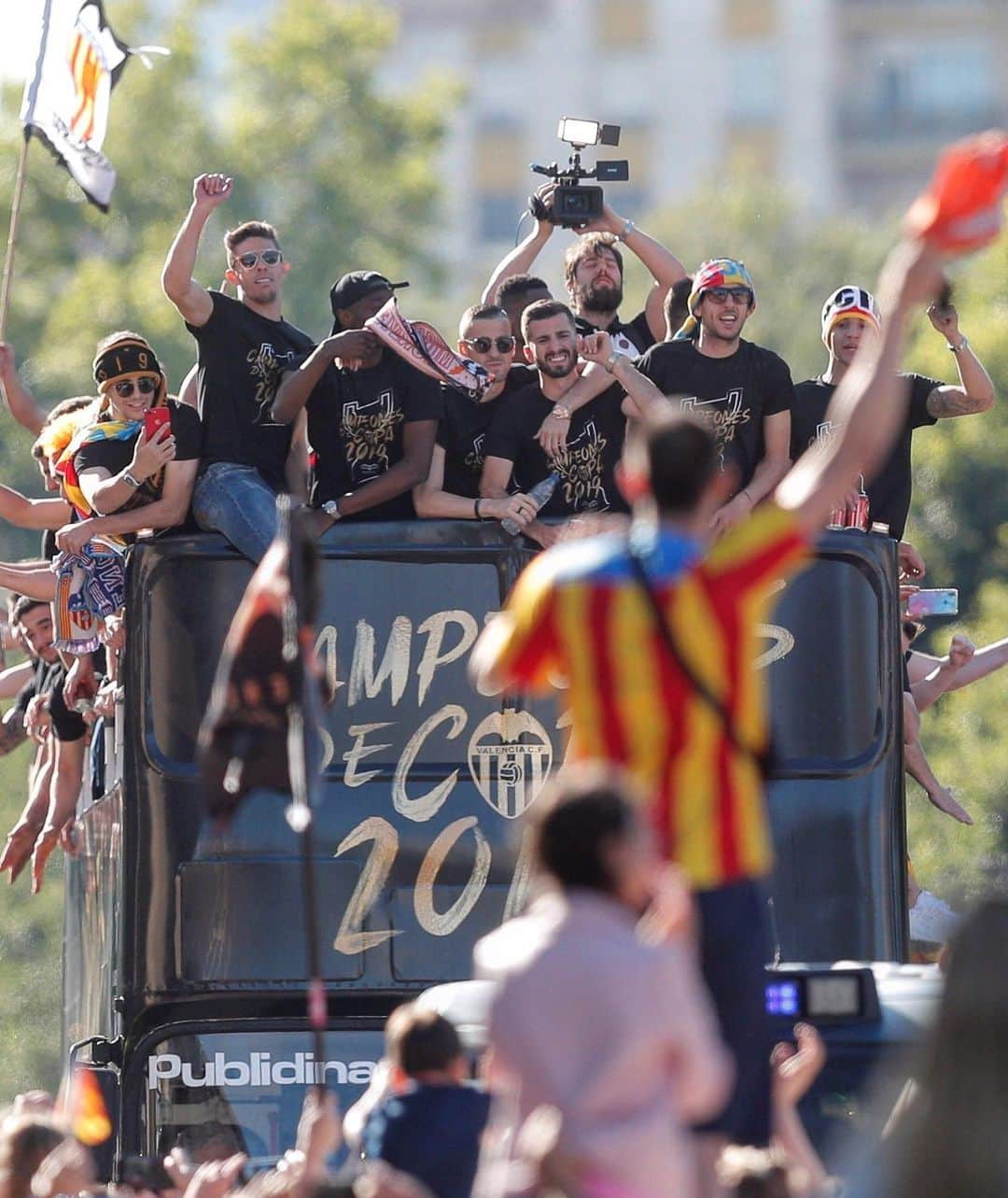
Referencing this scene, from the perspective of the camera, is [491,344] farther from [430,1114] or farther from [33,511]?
[430,1114]

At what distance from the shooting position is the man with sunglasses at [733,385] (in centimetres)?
1103

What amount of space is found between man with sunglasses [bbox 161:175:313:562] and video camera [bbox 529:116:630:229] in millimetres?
1833

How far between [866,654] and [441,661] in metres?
1.34

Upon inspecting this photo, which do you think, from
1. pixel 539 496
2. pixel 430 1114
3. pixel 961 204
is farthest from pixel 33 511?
pixel 961 204

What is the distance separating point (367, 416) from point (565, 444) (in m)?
0.67

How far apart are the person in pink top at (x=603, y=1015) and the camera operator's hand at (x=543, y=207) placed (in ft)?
24.0

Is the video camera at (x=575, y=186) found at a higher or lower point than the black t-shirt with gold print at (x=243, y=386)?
higher

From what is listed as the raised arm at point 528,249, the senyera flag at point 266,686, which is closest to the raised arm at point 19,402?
the raised arm at point 528,249

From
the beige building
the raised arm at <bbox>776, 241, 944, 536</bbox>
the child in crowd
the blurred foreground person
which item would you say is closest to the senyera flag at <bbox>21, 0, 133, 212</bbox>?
the child in crowd

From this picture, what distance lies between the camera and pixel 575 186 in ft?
43.4

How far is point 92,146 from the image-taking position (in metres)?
15.0

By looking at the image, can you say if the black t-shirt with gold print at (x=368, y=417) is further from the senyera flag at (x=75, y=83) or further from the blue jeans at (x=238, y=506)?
the senyera flag at (x=75, y=83)

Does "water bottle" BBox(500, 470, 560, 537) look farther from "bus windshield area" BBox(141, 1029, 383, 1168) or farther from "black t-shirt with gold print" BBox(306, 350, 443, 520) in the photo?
"bus windshield area" BBox(141, 1029, 383, 1168)

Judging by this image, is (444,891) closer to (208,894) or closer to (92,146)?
(208,894)
